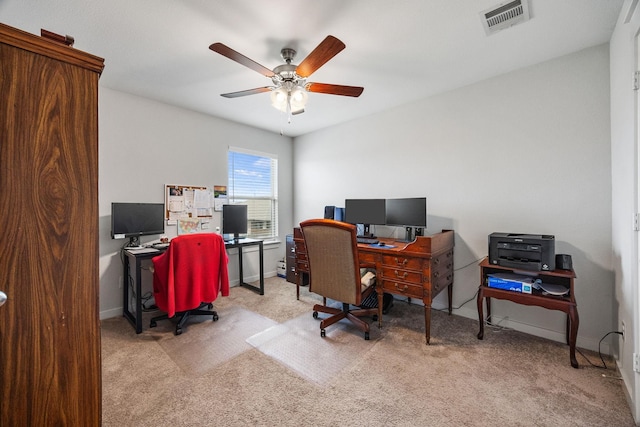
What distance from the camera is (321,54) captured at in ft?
5.82

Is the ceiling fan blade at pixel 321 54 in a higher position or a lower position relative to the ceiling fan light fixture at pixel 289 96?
higher

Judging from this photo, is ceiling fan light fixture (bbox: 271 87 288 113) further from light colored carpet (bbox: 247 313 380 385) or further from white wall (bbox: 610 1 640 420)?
white wall (bbox: 610 1 640 420)

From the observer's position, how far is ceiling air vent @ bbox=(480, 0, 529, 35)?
175cm

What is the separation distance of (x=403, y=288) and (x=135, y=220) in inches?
115

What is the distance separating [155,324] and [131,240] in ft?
3.20

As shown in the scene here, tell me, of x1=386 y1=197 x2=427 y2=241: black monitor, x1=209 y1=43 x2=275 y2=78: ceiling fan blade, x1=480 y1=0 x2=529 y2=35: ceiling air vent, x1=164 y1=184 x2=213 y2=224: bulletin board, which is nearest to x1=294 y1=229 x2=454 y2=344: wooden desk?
x1=386 y1=197 x2=427 y2=241: black monitor

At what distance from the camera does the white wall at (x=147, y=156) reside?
289cm

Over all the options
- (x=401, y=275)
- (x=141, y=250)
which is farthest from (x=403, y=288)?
(x=141, y=250)

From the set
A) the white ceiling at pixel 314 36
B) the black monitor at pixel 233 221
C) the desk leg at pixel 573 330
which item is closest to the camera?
the white ceiling at pixel 314 36

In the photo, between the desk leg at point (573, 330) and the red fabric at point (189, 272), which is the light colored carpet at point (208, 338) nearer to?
the red fabric at point (189, 272)

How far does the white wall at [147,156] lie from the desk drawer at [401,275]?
239 cm

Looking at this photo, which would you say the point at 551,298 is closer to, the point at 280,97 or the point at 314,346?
the point at 314,346

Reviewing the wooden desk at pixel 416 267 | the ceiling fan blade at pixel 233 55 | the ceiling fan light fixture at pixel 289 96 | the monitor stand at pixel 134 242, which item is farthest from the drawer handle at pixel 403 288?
the monitor stand at pixel 134 242

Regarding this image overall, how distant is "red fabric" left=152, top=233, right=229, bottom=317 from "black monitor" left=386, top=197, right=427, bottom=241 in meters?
2.00
